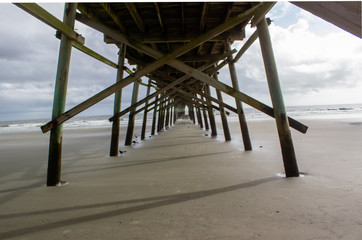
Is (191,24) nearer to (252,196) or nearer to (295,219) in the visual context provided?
(252,196)

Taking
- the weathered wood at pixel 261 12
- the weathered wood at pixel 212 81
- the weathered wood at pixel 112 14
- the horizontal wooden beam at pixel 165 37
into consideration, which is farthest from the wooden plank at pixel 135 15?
the weathered wood at pixel 261 12

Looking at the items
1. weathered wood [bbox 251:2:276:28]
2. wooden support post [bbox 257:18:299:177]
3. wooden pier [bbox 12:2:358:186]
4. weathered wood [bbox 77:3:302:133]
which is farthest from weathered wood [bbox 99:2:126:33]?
wooden support post [bbox 257:18:299:177]

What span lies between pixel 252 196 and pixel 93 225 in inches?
52.7

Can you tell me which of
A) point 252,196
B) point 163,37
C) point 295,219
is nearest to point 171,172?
point 252,196

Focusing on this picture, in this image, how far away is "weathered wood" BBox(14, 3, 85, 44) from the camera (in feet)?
6.21

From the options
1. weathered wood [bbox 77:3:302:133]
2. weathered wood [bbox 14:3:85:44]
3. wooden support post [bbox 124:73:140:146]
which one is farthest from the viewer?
wooden support post [bbox 124:73:140:146]

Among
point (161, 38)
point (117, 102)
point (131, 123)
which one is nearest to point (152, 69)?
point (161, 38)

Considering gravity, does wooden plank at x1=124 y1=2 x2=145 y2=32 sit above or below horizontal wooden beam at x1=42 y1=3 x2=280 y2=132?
above

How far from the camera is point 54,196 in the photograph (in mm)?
2094

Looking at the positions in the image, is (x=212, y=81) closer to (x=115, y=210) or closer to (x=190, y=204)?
(x=190, y=204)

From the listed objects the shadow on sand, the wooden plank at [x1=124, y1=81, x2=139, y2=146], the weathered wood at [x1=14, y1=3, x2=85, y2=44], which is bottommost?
the shadow on sand

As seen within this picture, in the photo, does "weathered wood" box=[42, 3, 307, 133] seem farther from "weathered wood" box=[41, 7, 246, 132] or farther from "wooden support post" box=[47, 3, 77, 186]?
"wooden support post" box=[47, 3, 77, 186]

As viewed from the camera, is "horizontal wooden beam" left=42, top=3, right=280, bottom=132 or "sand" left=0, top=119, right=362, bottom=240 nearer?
"sand" left=0, top=119, right=362, bottom=240

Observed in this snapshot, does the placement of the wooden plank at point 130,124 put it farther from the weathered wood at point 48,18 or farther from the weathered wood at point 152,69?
the weathered wood at point 48,18
